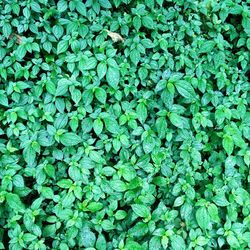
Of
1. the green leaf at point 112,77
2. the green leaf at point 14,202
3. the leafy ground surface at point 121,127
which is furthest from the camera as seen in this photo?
the green leaf at point 112,77

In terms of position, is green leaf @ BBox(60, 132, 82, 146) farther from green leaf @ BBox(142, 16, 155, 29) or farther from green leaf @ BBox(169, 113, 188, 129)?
green leaf @ BBox(142, 16, 155, 29)

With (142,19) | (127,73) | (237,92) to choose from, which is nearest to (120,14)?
(142,19)

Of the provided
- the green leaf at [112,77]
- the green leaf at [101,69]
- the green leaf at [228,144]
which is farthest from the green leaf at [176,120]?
the green leaf at [101,69]

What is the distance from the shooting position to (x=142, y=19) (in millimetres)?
3439

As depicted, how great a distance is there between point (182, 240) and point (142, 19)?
5.44 feet

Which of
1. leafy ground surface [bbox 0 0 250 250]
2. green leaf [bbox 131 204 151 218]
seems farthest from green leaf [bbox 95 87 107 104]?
green leaf [bbox 131 204 151 218]

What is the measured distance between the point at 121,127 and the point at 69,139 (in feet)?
1.26

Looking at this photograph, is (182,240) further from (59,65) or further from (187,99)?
(59,65)

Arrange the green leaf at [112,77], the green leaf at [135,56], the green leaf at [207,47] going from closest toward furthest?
the green leaf at [112,77]
the green leaf at [135,56]
the green leaf at [207,47]

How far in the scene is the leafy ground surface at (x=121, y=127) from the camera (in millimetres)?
A: 2994

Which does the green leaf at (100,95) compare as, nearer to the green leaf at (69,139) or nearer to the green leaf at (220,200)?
the green leaf at (69,139)

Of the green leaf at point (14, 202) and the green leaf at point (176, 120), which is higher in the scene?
the green leaf at point (176, 120)

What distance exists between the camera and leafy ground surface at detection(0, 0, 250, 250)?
2.99m

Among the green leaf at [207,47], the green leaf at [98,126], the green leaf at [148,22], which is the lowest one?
the green leaf at [98,126]
